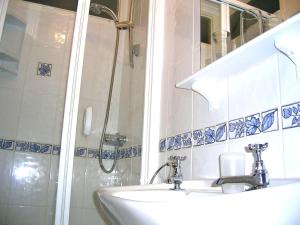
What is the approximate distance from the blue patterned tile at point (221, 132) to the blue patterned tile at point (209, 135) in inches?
0.8

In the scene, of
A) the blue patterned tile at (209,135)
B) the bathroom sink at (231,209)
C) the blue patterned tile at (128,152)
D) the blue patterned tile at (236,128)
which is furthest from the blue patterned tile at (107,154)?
the bathroom sink at (231,209)

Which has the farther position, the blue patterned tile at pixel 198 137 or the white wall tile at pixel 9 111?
the white wall tile at pixel 9 111

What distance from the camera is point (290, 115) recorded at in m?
0.70

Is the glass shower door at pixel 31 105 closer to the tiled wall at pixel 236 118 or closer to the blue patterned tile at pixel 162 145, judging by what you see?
the blue patterned tile at pixel 162 145

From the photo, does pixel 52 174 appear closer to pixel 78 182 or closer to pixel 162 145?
pixel 78 182

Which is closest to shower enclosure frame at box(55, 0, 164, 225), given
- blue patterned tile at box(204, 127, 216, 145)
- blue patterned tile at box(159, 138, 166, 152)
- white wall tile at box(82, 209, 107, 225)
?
blue patterned tile at box(159, 138, 166, 152)

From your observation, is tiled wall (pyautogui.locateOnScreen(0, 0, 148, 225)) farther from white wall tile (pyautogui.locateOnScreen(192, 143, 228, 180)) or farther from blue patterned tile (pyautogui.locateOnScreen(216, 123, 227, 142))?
blue patterned tile (pyautogui.locateOnScreen(216, 123, 227, 142))

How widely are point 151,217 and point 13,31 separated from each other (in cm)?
190

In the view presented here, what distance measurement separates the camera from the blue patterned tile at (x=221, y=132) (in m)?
0.91

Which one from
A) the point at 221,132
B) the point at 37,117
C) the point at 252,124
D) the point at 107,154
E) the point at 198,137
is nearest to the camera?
the point at 252,124

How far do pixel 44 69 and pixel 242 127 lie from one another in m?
1.56

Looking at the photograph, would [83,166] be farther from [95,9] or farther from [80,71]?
[95,9]

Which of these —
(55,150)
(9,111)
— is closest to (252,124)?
(55,150)

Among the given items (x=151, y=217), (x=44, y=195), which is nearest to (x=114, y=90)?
(x=44, y=195)
